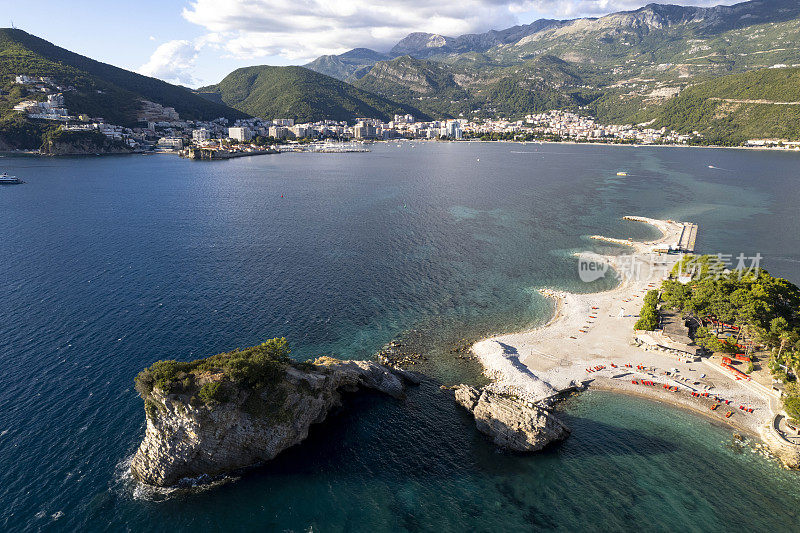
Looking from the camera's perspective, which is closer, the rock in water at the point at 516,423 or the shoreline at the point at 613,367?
the rock in water at the point at 516,423

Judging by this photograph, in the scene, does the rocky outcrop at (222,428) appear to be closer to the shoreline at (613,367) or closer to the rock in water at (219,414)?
the rock in water at (219,414)

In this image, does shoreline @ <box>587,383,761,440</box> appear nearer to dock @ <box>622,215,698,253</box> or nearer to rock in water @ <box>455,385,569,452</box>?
rock in water @ <box>455,385,569,452</box>

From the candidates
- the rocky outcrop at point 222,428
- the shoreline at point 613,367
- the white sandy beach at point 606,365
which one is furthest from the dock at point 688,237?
the rocky outcrop at point 222,428

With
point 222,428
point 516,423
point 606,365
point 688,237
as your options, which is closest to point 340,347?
point 222,428

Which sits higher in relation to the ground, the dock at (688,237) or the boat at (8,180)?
the boat at (8,180)

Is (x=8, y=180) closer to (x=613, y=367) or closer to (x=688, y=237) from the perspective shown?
(x=613, y=367)

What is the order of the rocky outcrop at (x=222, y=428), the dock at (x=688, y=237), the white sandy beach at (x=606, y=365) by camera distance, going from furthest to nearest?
the dock at (x=688, y=237) → the white sandy beach at (x=606, y=365) → the rocky outcrop at (x=222, y=428)

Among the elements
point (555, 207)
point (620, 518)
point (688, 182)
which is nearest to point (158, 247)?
point (620, 518)

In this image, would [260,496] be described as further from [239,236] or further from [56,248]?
→ [56,248]

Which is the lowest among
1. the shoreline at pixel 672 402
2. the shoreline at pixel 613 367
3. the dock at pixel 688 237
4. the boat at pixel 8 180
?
the shoreline at pixel 672 402
